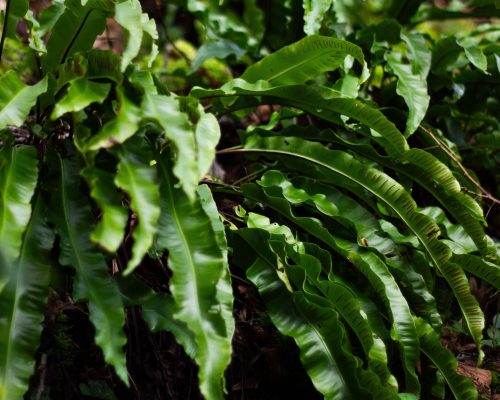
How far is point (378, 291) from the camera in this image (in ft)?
4.68

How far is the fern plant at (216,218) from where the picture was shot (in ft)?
3.65

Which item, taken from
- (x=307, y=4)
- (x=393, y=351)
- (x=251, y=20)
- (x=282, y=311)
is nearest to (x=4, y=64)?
(x=251, y=20)

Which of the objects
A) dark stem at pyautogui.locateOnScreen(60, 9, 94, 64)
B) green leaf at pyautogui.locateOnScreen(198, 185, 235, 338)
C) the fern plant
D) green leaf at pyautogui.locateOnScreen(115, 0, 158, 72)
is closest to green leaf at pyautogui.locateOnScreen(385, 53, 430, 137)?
the fern plant

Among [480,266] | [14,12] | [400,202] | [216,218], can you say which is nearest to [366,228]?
[400,202]

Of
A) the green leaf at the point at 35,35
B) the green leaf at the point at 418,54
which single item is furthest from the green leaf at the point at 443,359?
the green leaf at the point at 35,35

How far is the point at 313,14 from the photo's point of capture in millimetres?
1836

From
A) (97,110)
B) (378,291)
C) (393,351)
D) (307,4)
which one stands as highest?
(307,4)

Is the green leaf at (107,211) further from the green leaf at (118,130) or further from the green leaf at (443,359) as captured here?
the green leaf at (443,359)

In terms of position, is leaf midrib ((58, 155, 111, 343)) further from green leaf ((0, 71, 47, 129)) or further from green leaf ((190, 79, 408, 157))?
green leaf ((190, 79, 408, 157))

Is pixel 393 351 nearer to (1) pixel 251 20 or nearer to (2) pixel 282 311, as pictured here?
(2) pixel 282 311

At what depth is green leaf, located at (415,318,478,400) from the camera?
1.39 meters

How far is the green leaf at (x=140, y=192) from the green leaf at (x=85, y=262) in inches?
5.1

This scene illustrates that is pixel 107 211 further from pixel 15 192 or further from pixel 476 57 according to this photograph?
pixel 476 57

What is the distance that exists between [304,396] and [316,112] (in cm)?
75
